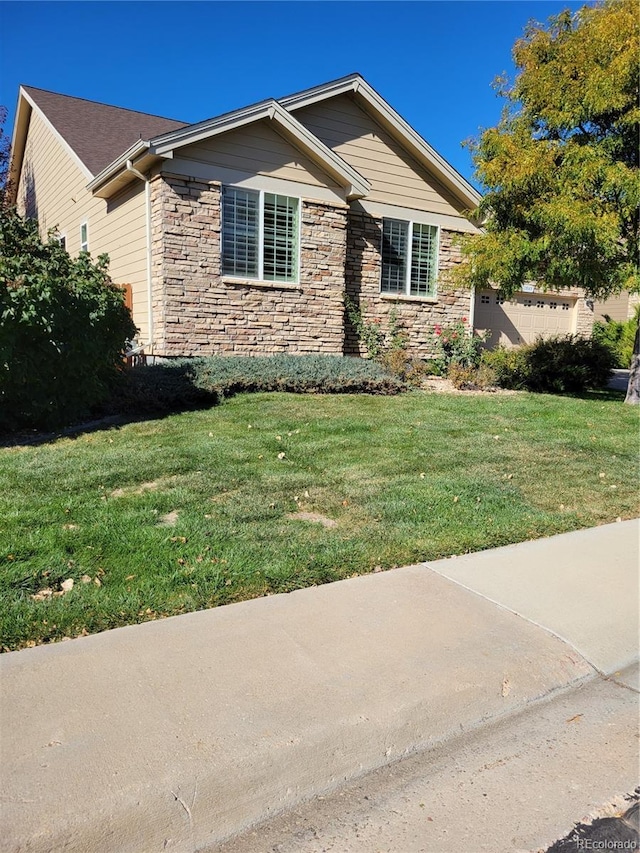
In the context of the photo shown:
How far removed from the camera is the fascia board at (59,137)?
46.5 ft

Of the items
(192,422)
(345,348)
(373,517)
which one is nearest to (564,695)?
(373,517)

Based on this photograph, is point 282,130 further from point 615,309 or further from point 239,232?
point 615,309

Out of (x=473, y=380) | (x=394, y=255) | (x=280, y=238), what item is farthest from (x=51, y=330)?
(x=394, y=255)

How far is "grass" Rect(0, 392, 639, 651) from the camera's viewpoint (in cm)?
368

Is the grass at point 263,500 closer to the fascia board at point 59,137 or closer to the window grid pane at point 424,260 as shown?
the window grid pane at point 424,260

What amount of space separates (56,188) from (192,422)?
493 inches

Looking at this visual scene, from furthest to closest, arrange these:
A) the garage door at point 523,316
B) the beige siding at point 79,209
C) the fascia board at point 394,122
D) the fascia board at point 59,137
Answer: the garage door at point 523,316
the fascia board at point 59,137
the fascia board at point 394,122
the beige siding at point 79,209

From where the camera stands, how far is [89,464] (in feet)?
19.4

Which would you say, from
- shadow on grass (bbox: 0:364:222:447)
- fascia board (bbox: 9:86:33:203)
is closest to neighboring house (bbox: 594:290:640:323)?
shadow on grass (bbox: 0:364:222:447)

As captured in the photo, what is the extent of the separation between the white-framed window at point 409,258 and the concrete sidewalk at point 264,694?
11.5 m

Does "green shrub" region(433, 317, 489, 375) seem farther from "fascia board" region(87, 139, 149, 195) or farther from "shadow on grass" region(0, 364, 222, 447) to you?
"fascia board" region(87, 139, 149, 195)

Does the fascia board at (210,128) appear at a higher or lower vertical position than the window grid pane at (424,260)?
higher

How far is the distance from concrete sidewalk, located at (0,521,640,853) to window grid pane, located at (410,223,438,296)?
11.8 metres

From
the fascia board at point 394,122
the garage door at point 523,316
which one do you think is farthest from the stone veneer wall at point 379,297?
the garage door at point 523,316
